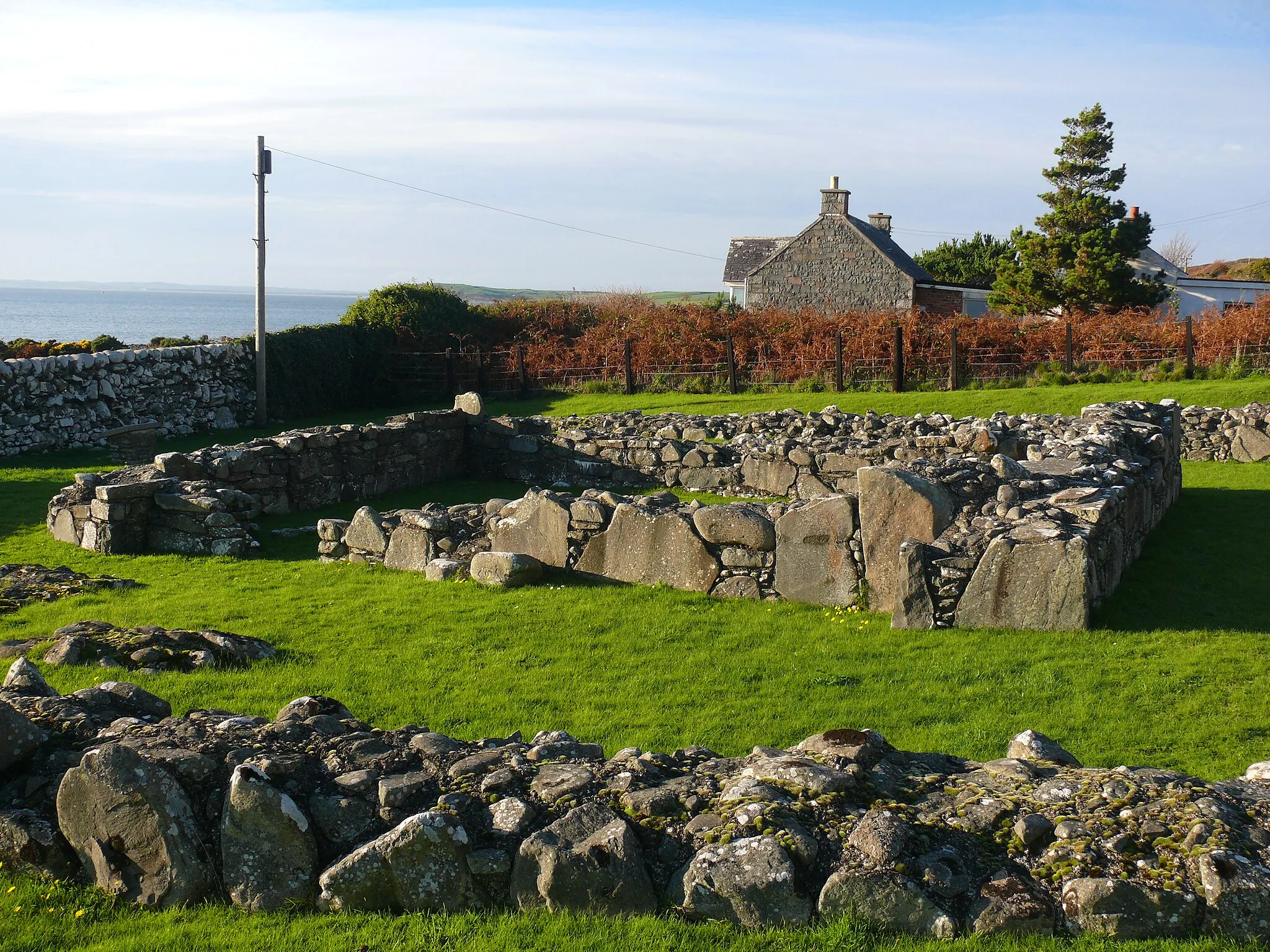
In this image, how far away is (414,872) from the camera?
4336 mm

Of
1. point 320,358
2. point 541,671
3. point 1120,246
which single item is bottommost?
point 541,671

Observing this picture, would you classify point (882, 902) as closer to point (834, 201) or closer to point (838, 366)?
point (838, 366)

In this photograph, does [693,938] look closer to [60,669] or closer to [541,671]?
[541,671]

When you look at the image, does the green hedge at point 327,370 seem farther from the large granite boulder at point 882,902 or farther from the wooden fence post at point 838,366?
the large granite boulder at point 882,902

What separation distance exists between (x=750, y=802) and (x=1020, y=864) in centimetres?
108

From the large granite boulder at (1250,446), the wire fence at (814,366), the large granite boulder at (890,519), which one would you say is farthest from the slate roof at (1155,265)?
the large granite boulder at (890,519)

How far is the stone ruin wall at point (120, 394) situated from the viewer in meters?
21.5

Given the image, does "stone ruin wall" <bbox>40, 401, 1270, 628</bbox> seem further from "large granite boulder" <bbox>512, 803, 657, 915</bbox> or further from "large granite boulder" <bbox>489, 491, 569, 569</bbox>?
"large granite boulder" <bbox>512, 803, 657, 915</bbox>

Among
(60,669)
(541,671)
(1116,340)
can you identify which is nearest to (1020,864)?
(541,671)

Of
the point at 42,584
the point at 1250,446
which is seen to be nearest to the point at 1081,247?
the point at 1250,446

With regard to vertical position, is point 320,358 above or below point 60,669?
above

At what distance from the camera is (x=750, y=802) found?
14.6 feet

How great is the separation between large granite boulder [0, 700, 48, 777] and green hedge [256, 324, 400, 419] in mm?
23093

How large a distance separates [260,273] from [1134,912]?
84.8 feet
